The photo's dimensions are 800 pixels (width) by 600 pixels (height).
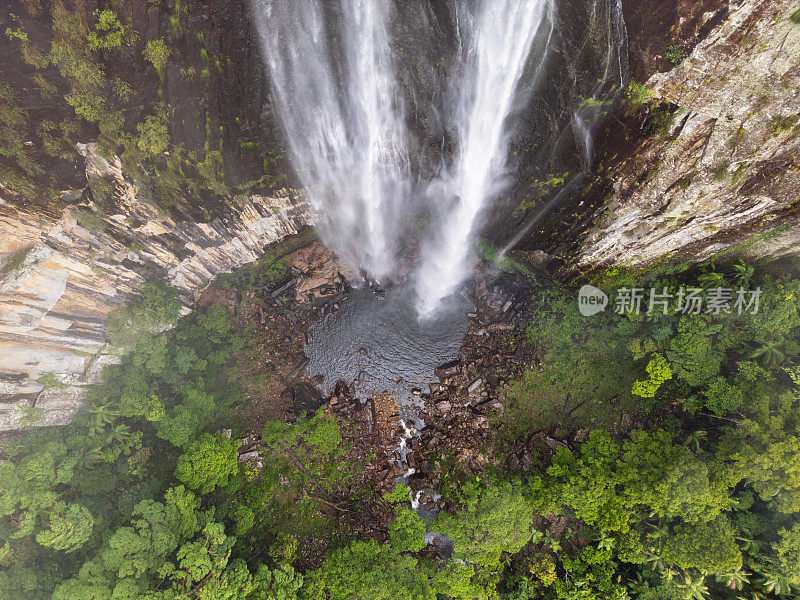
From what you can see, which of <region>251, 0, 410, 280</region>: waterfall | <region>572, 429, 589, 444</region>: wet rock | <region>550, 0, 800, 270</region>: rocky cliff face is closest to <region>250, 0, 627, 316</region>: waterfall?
<region>251, 0, 410, 280</region>: waterfall

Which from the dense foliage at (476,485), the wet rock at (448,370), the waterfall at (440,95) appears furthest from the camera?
the wet rock at (448,370)

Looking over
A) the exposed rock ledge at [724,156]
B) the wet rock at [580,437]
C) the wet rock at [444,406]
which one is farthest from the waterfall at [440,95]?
the wet rock at [580,437]

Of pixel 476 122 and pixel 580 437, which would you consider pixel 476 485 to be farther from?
pixel 476 122

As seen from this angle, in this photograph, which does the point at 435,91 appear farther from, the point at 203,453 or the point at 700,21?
the point at 203,453

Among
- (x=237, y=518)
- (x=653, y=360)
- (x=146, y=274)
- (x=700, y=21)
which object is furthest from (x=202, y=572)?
(x=700, y=21)

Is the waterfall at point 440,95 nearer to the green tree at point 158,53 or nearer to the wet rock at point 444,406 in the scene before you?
the green tree at point 158,53
